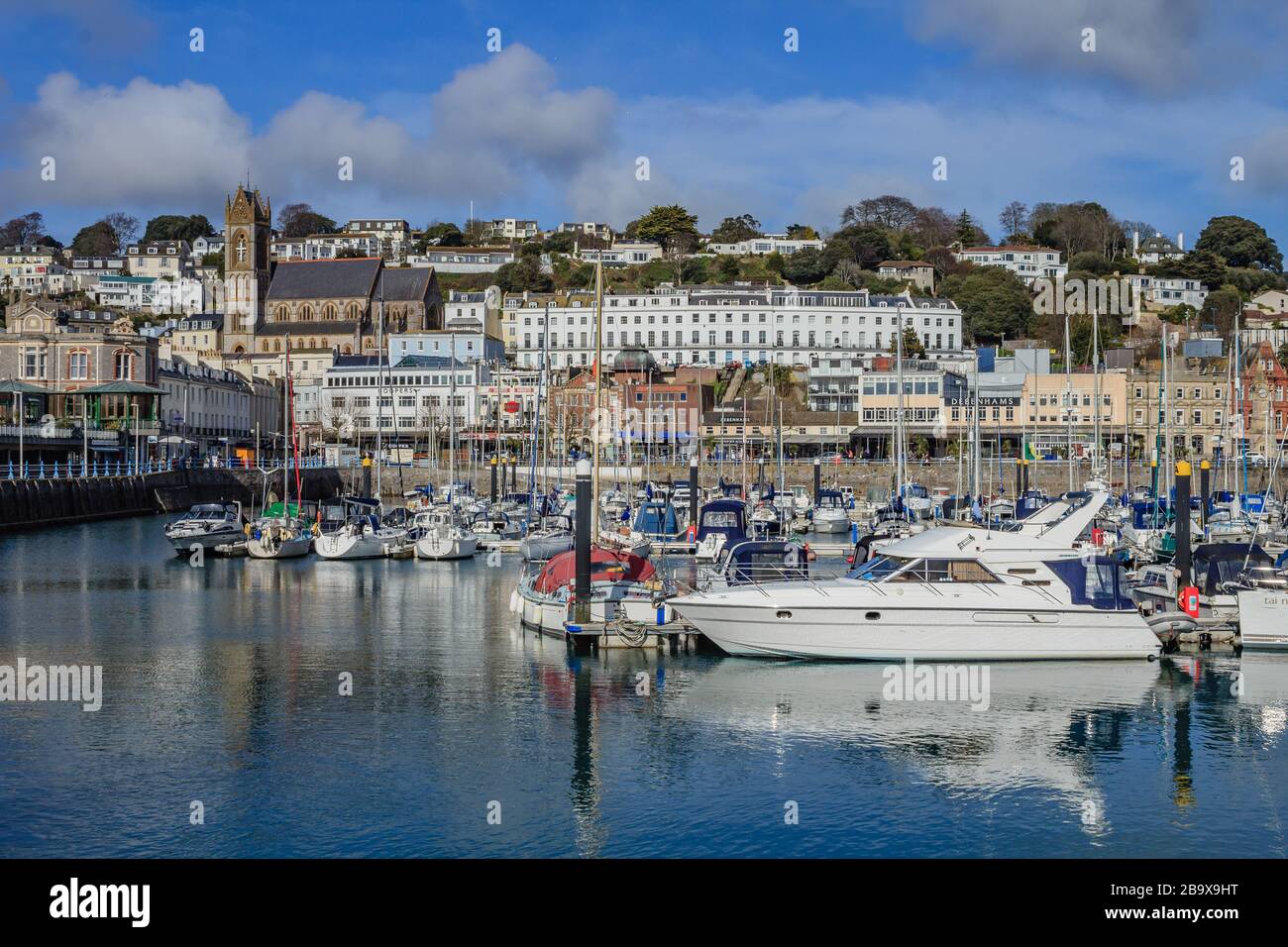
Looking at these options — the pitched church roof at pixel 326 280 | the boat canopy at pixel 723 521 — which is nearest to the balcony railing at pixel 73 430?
the boat canopy at pixel 723 521

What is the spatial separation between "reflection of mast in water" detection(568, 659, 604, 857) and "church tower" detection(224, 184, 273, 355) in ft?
458

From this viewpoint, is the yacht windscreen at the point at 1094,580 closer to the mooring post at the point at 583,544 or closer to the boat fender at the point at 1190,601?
the boat fender at the point at 1190,601

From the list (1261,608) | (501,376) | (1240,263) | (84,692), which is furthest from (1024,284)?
(84,692)

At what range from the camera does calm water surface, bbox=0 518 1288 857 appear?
763 inches

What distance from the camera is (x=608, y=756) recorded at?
923 inches

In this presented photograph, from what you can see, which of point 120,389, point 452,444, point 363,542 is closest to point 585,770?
point 363,542

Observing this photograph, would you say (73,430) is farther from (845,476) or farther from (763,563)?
(763,563)

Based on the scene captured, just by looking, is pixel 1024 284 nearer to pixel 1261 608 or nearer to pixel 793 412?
pixel 793 412

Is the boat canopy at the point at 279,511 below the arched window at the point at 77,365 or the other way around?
below

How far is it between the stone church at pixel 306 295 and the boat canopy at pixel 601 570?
128 metres

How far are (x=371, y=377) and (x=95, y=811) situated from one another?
4679 inches

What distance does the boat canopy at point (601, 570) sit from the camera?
34.5m

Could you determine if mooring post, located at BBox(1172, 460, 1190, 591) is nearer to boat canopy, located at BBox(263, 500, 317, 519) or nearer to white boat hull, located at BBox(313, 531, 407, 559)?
white boat hull, located at BBox(313, 531, 407, 559)

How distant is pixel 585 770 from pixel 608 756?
0.91 meters
